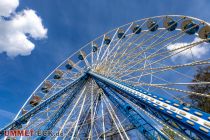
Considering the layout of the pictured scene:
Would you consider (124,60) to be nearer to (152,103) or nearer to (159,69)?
(159,69)

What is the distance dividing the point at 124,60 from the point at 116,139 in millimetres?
12172

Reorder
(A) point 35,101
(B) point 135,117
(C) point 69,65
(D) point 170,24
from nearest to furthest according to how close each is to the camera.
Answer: (B) point 135,117 < (D) point 170,24 < (A) point 35,101 < (C) point 69,65

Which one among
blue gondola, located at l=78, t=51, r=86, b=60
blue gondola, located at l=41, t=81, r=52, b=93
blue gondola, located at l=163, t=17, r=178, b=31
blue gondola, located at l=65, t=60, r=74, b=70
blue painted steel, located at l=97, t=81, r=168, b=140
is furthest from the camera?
blue gondola, located at l=41, t=81, r=52, b=93

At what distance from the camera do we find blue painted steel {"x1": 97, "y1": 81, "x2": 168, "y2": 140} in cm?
1159

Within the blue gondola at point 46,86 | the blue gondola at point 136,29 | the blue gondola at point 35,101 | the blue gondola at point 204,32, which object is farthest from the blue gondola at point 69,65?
the blue gondola at point 204,32

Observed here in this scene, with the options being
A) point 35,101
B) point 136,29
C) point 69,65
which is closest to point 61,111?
point 35,101

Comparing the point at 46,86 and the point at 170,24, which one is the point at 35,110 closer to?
the point at 46,86

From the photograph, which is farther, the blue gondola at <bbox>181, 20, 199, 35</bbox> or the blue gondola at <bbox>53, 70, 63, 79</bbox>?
the blue gondola at <bbox>53, 70, 63, 79</bbox>

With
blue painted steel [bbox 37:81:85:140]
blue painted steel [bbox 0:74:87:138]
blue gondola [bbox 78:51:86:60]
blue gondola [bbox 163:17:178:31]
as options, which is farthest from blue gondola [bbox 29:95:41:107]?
Answer: blue gondola [bbox 163:17:178:31]

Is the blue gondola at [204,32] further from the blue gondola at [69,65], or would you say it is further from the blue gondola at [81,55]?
the blue gondola at [69,65]

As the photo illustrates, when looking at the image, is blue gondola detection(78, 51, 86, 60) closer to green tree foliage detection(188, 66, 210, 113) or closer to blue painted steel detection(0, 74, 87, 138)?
blue painted steel detection(0, 74, 87, 138)

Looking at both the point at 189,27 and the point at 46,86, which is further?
the point at 46,86

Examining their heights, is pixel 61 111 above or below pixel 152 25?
below

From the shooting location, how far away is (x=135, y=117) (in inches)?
504
